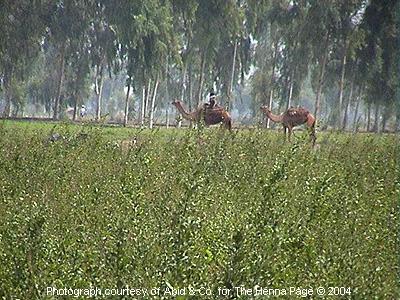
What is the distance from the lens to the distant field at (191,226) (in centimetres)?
462

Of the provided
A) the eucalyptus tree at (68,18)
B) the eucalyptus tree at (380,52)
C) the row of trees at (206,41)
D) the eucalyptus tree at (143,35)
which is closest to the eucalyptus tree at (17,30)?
the row of trees at (206,41)

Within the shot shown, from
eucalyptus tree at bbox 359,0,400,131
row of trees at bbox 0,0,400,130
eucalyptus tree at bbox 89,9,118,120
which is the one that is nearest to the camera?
eucalyptus tree at bbox 359,0,400,131

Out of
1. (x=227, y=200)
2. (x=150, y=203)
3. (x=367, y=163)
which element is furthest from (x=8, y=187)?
(x=367, y=163)

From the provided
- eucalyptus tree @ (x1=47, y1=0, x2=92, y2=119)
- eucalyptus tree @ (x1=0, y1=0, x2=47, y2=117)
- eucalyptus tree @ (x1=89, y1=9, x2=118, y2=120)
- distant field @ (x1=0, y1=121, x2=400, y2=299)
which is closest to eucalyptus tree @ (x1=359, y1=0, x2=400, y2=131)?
eucalyptus tree @ (x1=89, y1=9, x2=118, y2=120)

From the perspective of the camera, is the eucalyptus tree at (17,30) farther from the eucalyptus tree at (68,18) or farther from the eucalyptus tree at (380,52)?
the eucalyptus tree at (380,52)

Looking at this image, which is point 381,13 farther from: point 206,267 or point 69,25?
point 206,267

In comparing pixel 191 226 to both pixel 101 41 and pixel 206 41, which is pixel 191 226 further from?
pixel 101 41

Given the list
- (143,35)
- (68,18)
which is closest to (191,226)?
(143,35)

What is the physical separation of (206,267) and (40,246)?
4.38ft

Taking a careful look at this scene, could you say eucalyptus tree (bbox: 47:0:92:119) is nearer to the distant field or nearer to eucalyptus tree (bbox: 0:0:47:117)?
eucalyptus tree (bbox: 0:0:47:117)

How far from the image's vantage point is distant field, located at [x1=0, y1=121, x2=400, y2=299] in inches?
182

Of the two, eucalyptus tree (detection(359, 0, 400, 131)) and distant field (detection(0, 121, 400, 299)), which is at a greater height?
eucalyptus tree (detection(359, 0, 400, 131))

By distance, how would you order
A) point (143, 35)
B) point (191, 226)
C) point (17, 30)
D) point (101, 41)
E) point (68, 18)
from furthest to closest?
point (101, 41)
point (68, 18)
point (17, 30)
point (143, 35)
point (191, 226)

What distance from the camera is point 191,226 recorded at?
5.02 metres
